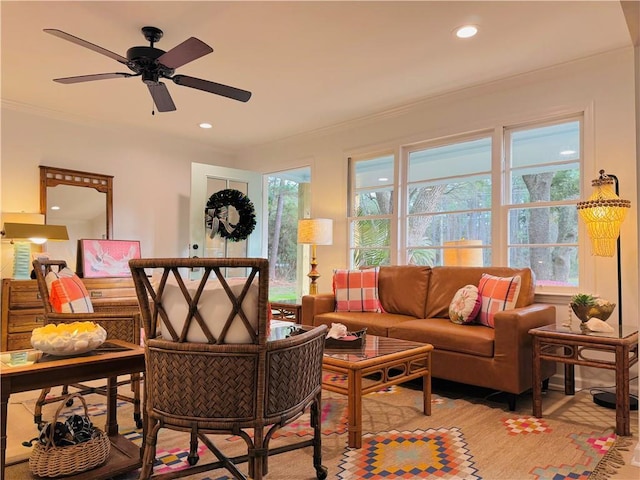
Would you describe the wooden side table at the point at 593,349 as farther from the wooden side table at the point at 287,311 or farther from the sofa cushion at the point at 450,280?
the wooden side table at the point at 287,311

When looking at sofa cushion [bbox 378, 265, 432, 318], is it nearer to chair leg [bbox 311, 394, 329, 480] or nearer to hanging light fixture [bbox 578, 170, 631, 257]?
hanging light fixture [bbox 578, 170, 631, 257]

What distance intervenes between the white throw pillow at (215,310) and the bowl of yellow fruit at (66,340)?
1.41ft

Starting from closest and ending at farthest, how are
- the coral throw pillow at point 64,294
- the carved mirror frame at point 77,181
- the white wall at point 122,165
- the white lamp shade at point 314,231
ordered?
the coral throw pillow at point 64,294, the white wall at point 122,165, the carved mirror frame at point 77,181, the white lamp shade at point 314,231

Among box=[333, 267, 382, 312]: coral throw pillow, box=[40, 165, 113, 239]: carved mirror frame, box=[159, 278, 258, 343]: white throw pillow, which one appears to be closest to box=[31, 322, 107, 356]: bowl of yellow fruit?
box=[159, 278, 258, 343]: white throw pillow

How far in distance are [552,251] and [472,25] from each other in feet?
6.22

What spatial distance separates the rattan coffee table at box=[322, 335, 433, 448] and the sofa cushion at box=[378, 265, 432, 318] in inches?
43.7

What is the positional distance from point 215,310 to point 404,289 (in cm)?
274

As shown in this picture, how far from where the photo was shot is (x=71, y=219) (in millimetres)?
4930

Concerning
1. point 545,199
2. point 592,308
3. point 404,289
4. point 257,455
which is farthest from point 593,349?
point 257,455

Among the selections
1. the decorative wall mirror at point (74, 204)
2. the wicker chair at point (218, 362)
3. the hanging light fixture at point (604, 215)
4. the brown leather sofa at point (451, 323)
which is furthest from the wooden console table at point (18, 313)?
the hanging light fixture at point (604, 215)

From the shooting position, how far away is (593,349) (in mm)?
2668

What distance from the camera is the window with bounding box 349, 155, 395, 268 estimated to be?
16.1 ft

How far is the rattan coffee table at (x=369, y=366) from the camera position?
237 cm

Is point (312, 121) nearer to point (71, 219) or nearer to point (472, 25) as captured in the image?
point (472, 25)
